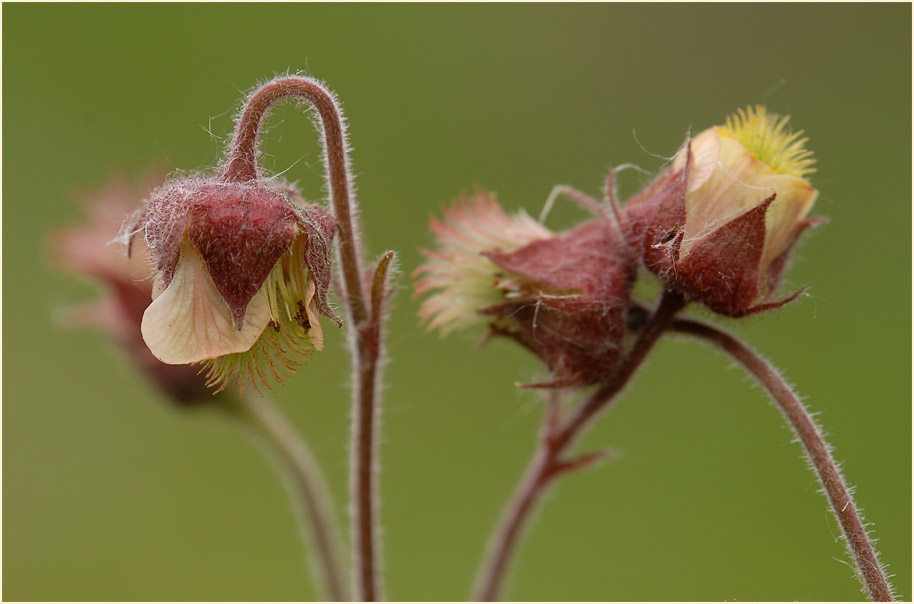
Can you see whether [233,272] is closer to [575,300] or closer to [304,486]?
[575,300]

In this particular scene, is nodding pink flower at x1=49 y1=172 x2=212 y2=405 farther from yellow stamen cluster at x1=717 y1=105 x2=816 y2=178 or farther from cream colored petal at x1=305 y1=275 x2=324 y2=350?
yellow stamen cluster at x1=717 y1=105 x2=816 y2=178

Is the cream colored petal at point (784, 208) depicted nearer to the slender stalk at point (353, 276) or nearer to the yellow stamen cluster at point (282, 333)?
the slender stalk at point (353, 276)

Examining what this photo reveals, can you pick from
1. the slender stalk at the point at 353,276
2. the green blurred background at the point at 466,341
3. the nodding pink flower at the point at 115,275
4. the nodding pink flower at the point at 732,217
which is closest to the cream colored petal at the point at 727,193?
the nodding pink flower at the point at 732,217

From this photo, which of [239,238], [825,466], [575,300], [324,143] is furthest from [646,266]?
[239,238]

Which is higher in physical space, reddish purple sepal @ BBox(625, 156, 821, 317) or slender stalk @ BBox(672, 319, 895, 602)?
reddish purple sepal @ BBox(625, 156, 821, 317)

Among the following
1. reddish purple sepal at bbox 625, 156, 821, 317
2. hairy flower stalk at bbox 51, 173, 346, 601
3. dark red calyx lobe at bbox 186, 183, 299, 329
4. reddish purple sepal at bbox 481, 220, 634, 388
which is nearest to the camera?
dark red calyx lobe at bbox 186, 183, 299, 329

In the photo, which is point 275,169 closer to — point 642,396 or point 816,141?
point 642,396

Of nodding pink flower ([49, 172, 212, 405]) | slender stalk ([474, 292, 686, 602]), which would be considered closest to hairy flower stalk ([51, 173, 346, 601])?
nodding pink flower ([49, 172, 212, 405])
